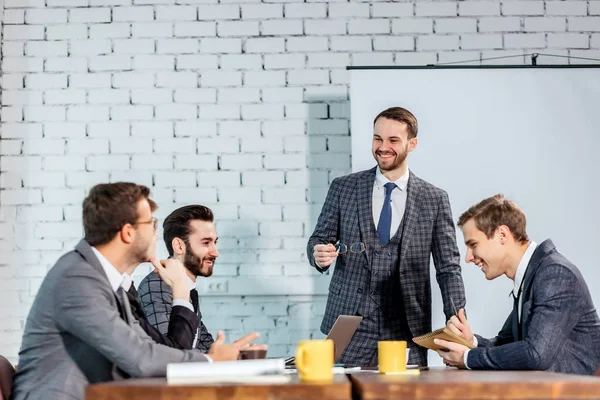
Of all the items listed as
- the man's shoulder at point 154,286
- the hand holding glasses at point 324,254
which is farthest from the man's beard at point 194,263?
the hand holding glasses at point 324,254

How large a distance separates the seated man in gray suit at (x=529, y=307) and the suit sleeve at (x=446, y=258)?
69 cm

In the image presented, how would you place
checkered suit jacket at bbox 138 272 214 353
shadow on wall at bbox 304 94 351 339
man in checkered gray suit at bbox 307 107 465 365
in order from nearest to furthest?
checkered suit jacket at bbox 138 272 214 353 → man in checkered gray suit at bbox 307 107 465 365 → shadow on wall at bbox 304 94 351 339

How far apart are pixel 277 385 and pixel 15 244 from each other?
10.3ft

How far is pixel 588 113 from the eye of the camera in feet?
13.7

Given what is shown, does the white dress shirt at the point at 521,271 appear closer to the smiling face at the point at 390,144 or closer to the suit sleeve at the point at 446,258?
the suit sleeve at the point at 446,258

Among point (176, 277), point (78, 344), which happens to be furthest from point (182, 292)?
point (78, 344)

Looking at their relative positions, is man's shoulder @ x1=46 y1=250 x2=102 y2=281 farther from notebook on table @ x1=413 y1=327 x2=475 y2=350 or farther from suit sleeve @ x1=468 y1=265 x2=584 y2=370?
suit sleeve @ x1=468 y1=265 x2=584 y2=370

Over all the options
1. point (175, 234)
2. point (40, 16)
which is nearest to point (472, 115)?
point (175, 234)

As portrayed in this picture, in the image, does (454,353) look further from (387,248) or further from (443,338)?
(387,248)

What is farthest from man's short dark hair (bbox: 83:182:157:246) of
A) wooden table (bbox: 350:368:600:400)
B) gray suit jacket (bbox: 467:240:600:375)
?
gray suit jacket (bbox: 467:240:600:375)

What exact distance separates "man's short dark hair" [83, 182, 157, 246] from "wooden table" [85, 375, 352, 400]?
640 mm

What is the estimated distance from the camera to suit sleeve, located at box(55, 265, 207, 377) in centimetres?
188

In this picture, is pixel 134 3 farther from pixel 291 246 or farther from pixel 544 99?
pixel 544 99

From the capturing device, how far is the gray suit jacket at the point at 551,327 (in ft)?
7.36
